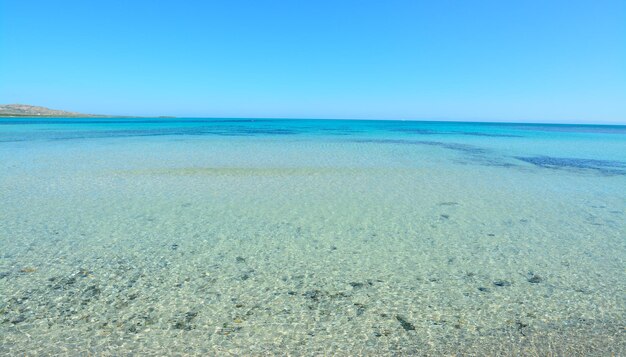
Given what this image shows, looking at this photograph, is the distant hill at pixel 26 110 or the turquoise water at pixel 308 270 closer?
the turquoise water at pixel 308 270

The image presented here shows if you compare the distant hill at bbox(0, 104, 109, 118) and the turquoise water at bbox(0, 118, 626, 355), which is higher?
the distant hill at bbox(0, 104, 109, 118)

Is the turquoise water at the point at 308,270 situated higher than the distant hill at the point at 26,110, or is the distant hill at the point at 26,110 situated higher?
the distant hill at the point at 26,110

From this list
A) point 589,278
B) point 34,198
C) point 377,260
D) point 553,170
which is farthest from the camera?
point 553,170

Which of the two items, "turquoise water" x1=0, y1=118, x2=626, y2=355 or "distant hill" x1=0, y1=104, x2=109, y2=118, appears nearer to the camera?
"turquoise water" x1=0, y1=118, x2=626, y2=355

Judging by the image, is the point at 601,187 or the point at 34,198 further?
the point at 601,187

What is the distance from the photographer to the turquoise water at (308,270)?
3807 mm

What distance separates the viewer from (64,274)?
5.03m

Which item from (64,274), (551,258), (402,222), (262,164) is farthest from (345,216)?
(262,164)

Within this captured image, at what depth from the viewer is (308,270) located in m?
5.41

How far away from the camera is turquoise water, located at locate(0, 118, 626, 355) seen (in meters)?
3.81

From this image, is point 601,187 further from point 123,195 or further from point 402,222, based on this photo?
point 123,195

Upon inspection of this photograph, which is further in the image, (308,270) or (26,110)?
(26,110)

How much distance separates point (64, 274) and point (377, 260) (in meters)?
4.44

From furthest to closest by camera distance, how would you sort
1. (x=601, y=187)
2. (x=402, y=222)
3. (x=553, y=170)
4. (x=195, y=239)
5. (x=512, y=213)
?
(x=553, y=170) < (x=601, y=187) < (x=512, y=213) < (x=402, y=222) < (x=195, y=239)
